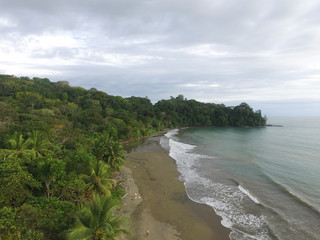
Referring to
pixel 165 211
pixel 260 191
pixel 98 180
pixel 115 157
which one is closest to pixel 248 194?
pixel 260 191

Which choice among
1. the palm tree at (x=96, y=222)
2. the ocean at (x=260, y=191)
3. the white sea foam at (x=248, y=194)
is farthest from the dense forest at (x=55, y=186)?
the white sea foam at (x=248, y=194)

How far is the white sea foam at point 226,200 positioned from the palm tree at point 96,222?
8.29 m

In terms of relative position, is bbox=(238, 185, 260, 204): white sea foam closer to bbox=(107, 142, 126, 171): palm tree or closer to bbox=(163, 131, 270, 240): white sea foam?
bbox=(163, 131, 270, 240): white sea foam

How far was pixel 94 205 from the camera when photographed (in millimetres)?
9188

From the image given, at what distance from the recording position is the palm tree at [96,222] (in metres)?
8.16

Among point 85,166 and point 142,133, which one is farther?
point 142,133

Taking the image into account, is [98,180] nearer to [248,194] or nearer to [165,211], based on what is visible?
[165,211]

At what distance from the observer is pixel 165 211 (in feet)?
47.8

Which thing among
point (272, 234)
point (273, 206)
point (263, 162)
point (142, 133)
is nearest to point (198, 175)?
point (273, 206)

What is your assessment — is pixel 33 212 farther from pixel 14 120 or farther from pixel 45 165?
pixel 14 120

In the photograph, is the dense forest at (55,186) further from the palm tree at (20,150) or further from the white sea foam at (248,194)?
the white sea foam at (248,194)

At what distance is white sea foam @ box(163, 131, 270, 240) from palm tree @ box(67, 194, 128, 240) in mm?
8289

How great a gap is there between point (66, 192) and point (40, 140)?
960 centimetres

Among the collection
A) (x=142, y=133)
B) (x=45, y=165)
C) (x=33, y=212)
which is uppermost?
(x=45, y=165)
